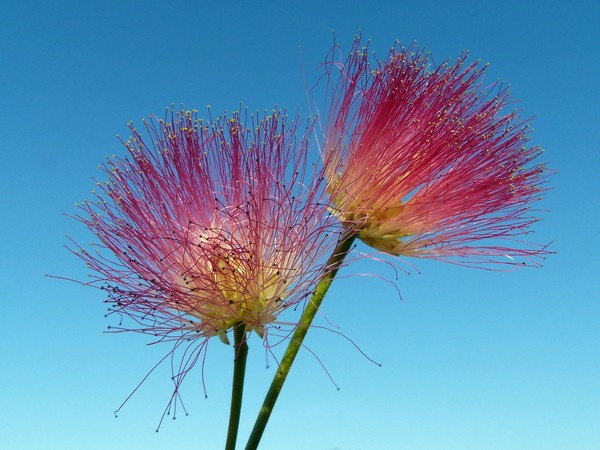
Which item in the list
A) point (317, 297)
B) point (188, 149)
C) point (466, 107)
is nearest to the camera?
point (317, 297)

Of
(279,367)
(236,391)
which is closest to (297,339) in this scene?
(279,367)

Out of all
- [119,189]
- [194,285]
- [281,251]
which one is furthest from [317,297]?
[119,189]

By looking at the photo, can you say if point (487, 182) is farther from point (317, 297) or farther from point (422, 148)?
point (317, 297)

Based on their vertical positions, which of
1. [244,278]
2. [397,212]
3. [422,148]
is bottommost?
[244,278]

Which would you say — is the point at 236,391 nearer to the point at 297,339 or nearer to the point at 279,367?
the point at 279,367

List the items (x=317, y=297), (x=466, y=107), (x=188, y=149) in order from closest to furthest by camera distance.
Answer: (x=317, y=297) → (x=188, y=149) → (x=466, y=107)

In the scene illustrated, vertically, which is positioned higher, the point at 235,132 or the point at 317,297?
the point at 235,132

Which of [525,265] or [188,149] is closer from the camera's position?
[188,149]
